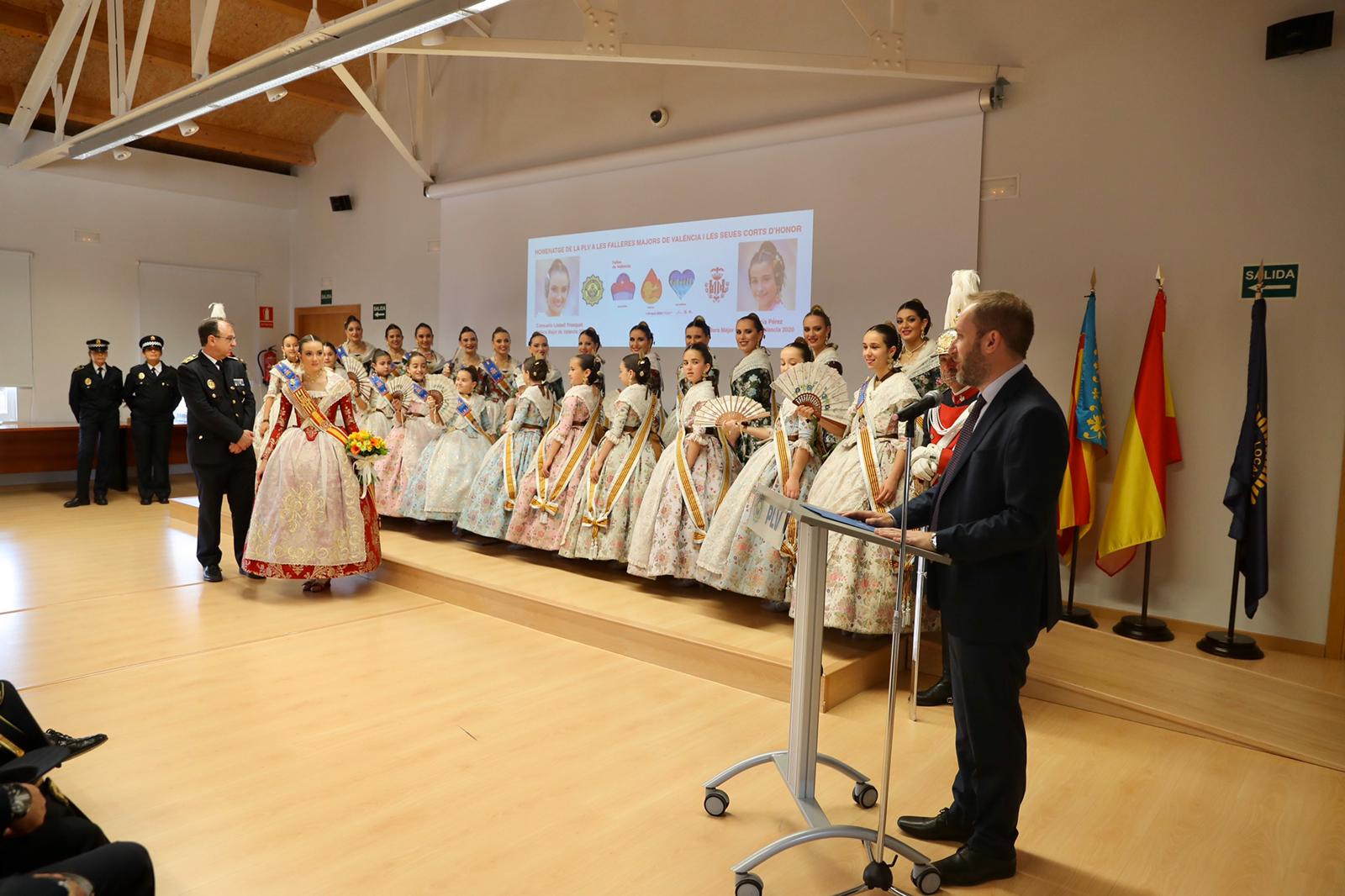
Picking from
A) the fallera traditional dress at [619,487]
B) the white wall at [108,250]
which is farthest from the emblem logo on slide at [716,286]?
the white wall at [108,250]

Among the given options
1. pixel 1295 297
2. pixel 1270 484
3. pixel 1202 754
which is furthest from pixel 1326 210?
pixel 1202 754

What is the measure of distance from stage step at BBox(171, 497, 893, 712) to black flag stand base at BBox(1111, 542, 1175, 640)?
130 cm

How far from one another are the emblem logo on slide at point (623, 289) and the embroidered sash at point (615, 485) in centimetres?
265

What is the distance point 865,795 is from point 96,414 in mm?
8563

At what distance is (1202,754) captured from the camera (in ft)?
10.6

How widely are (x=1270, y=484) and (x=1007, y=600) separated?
10.4ft

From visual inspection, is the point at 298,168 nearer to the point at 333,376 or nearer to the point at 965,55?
the point at 333,376

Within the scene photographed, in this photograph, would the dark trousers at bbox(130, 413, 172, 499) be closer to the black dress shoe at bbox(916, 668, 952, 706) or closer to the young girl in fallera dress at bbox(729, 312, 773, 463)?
the young girl in fallera dress at bbox(729, 312, 773, 463)

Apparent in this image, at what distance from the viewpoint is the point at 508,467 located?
18.5 feet

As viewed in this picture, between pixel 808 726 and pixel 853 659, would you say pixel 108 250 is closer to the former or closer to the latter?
pixel 853 659

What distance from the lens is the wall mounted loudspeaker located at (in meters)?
4.18

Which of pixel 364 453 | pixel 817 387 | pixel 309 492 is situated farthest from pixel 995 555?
pixel 309 492

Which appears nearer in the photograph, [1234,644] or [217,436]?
[1234,644]

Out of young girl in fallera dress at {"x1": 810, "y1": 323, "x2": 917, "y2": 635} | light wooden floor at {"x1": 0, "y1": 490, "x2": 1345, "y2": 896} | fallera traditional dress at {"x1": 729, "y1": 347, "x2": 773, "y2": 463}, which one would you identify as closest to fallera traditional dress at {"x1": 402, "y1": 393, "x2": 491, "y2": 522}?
light wooden floor at {"x1": 0, "y1": 490, "x2": 1345, "y2": 896}
